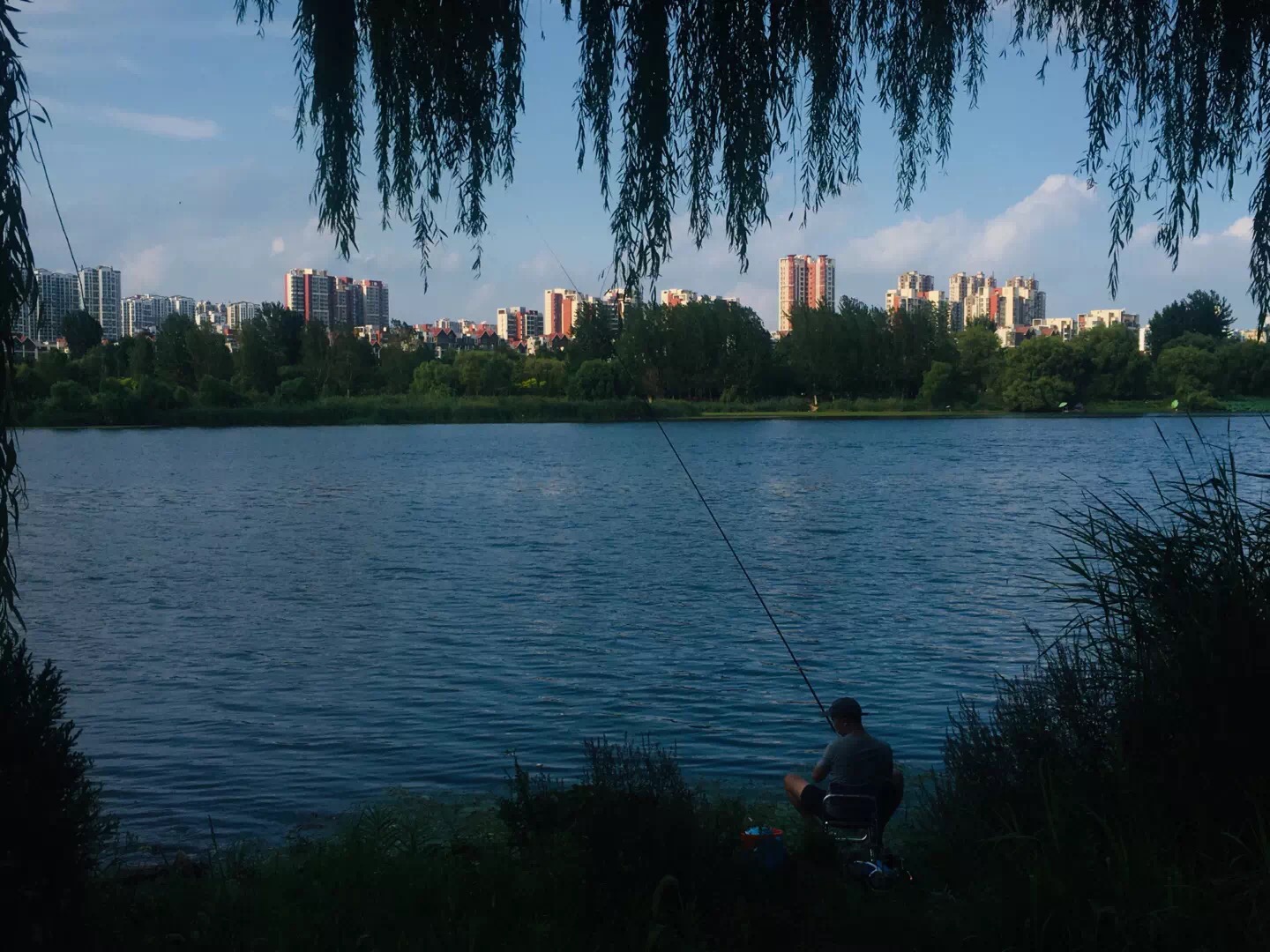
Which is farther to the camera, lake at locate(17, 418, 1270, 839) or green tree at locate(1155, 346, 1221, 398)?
green tree at locate(1155, 346, 1221, 398)

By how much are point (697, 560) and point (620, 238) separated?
22.5 metres

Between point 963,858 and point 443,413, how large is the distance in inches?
3880

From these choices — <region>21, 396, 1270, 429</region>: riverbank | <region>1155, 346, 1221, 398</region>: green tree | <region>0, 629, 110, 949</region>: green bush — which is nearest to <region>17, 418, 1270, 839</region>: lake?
<region>1155, 346, 1221, 398</region>: green tree

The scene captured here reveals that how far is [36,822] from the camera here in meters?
3.90

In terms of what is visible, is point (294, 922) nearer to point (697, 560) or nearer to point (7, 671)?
point (7, 671)

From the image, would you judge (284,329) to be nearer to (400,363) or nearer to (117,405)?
(117,405)

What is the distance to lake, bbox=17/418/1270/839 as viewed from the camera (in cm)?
1163

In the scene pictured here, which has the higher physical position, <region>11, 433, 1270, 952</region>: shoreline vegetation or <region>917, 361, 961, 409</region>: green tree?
<region>917, 361, 961, 409</region>: green tree

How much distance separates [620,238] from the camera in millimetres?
4727

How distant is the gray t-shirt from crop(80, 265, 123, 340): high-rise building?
4.52 metres

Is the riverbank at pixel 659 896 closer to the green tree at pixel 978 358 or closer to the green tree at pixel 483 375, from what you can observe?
the green tree at pixel 483 375

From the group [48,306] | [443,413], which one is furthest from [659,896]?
[443,413]

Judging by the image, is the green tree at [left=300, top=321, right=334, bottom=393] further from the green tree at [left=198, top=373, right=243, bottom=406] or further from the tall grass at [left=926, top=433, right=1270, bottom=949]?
the tall grass at [left=926, top=433, right=1270, bottom=949]

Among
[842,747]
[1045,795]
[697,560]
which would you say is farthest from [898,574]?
[1045,795]
